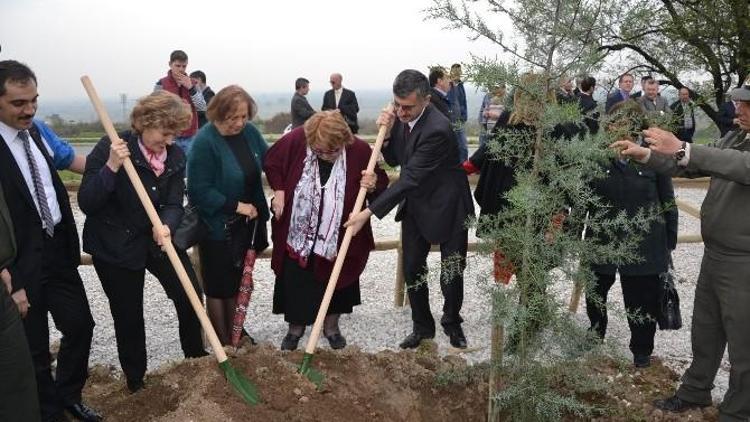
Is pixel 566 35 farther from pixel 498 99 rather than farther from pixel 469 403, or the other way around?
pixel 469 403

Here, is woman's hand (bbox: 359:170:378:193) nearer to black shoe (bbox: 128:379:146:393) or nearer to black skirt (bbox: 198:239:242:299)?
black skirt (bbox: 198:239:242:299)

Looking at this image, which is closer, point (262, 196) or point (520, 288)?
point (520, 288)

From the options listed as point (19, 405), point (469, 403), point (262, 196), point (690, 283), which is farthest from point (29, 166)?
point (690, 283)

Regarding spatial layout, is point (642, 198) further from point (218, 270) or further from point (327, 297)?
point (218, 270)

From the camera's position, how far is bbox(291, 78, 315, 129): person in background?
11.1m

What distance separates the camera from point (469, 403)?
3.66 m

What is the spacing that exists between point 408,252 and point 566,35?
202cm

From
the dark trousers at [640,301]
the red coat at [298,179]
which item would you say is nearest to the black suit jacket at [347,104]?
the red coat at [298,179]

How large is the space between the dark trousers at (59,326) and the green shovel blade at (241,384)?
0.80 metres

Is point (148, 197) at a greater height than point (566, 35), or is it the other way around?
point (566, 35)

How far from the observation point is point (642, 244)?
159 inches

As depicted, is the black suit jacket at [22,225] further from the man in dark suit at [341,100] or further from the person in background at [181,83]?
the man in dark suit at [341,100]

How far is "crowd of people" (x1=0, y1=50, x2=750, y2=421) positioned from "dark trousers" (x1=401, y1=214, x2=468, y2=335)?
1 cm

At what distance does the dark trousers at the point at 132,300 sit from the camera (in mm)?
3674
